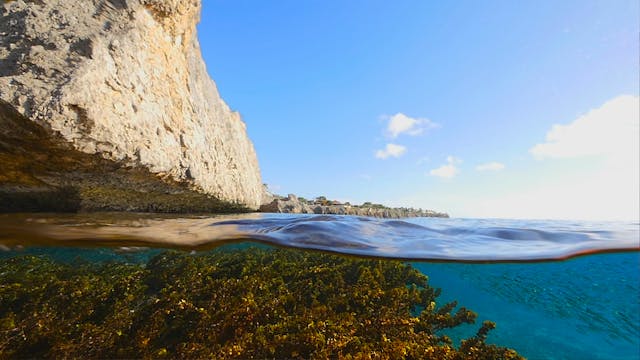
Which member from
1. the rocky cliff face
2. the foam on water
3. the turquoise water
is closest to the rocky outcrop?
the foam on water

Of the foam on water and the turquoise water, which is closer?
the turquoise water

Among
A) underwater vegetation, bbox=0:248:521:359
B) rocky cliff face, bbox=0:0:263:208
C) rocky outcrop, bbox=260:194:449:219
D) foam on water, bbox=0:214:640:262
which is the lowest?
underwater vegetation, bbox=0:248:521:359

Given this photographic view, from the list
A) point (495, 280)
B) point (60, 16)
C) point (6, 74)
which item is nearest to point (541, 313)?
point (495, 280)

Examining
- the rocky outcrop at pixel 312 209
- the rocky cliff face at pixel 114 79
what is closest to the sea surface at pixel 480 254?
the rocky cliff face at pixel 114 79

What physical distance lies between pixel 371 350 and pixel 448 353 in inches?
41.3

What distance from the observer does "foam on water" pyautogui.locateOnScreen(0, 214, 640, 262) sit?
5.29 m

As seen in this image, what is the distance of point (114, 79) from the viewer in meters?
3.74

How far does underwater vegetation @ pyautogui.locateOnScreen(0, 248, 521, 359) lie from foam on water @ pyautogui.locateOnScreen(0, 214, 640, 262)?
22.6 inches

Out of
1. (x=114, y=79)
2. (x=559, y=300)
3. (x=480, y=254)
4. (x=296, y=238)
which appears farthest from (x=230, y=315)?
(x=559, y=300)

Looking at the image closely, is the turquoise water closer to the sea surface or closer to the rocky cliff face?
the sea surface

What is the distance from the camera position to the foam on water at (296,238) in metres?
5.29

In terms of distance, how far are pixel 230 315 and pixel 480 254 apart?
4963 millimetres

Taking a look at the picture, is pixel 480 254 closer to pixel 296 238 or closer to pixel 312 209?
pixel 296 238

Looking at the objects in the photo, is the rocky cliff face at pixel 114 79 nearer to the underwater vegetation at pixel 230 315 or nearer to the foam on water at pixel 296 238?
the foam on water at pixel 296 238
